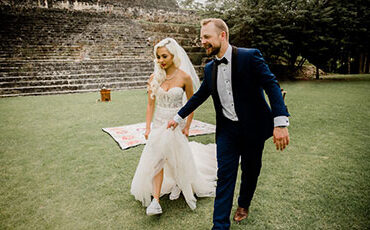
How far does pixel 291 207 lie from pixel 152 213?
5.07 feet

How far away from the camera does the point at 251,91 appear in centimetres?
200

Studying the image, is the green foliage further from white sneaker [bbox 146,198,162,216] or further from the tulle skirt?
white sneaker [bbox 146,198,162,216]

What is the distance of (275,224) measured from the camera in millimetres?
2266

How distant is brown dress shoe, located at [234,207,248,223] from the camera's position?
234 centimetres

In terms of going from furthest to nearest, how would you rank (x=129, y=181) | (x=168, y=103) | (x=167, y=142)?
1. (x=129, y=181)
2. (x=168, y=103)
3. (x=167, y=142)

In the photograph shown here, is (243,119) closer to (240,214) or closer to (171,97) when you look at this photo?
(171,97)

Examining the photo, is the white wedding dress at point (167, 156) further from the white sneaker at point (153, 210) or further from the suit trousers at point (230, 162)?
the suit trousers at point (230, 162)

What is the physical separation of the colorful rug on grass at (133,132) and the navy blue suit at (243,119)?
2688mm

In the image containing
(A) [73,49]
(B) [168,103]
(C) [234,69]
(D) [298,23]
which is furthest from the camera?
(A) [73,49]

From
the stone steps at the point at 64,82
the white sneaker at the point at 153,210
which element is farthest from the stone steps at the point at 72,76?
the white sneaker at the point at 153,210

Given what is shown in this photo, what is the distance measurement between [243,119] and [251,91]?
260 millimetres

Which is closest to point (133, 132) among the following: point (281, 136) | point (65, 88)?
point (281, 136)

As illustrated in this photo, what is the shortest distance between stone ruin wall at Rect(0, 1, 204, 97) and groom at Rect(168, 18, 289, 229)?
10.5 meters

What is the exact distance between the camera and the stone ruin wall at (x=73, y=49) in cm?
1133
